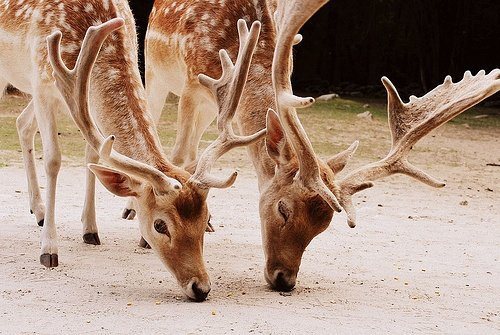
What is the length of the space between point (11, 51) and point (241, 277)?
84.6 inches

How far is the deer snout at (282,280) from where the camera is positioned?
4.89 metres

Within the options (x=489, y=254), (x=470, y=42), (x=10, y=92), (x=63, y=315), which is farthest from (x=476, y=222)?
(x=470, y=42)

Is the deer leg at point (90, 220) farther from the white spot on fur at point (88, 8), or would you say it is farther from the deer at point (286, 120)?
the white spot on fur at point (88, 8)

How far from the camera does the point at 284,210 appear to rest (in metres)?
4.91

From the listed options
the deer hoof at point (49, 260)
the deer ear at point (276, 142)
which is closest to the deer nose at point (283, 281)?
the deer ear at point (276, 142)

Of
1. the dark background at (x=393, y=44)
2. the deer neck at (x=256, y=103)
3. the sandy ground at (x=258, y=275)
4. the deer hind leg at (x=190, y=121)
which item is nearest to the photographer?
the sandy ground at (x=258, y=275)

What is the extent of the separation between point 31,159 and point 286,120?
260 cm

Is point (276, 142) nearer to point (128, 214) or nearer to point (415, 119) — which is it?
point (415, 119)

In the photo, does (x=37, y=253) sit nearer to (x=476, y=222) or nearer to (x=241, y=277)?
(x=241, y=277)

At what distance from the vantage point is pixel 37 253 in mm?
5656

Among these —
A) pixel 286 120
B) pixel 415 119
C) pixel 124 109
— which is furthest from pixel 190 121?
pixel 415 119

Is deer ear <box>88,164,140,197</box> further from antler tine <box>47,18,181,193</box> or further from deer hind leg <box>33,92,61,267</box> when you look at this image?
deer hind leg <box>33,92,61,267</box>

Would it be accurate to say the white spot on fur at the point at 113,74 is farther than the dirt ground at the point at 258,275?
Yes

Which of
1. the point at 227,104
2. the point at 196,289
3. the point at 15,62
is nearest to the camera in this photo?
the point at 196,289
